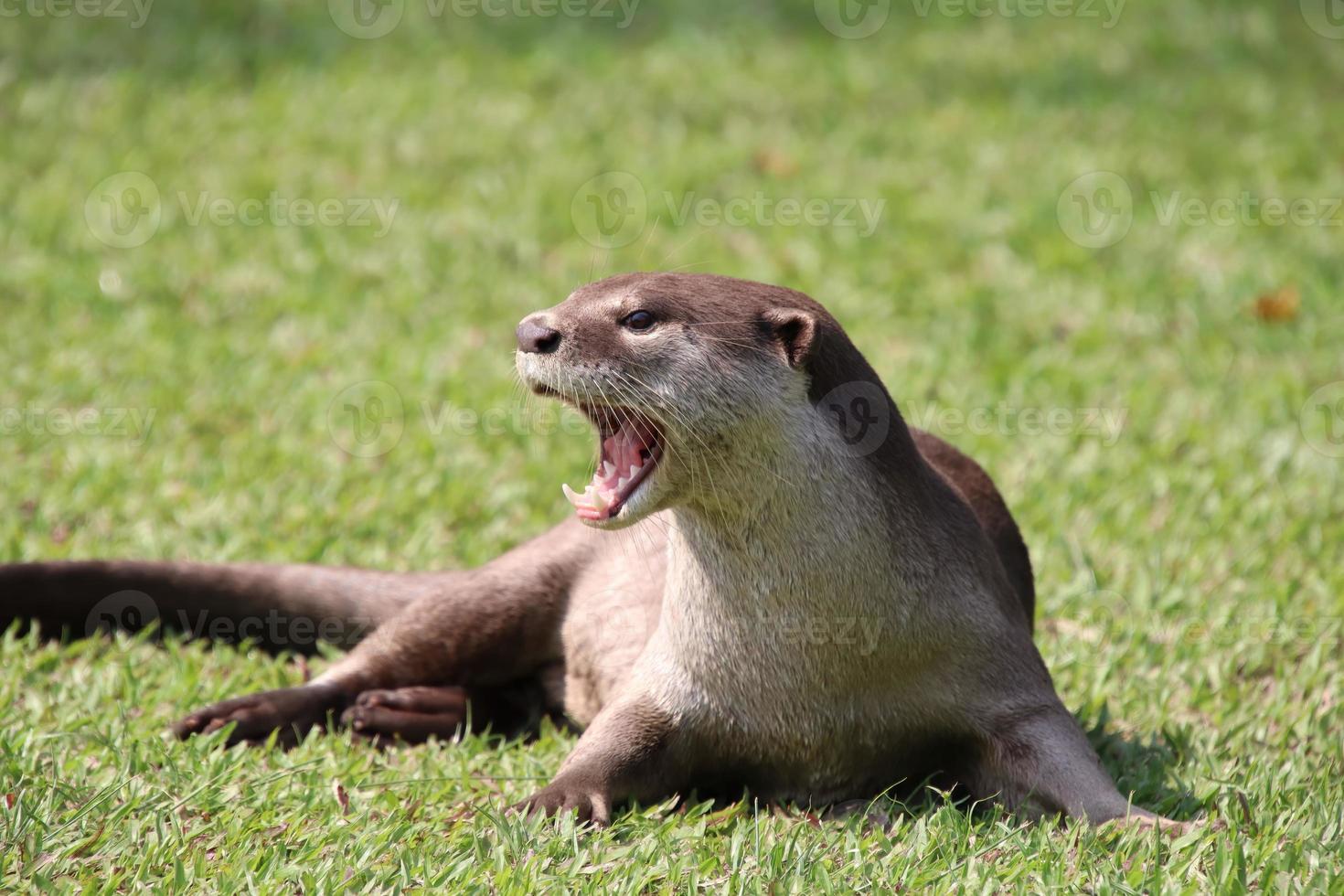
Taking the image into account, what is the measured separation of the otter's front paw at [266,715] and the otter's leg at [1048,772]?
5.43 ft

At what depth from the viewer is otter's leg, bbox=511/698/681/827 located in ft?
10.5

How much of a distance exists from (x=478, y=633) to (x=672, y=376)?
1.24 meters

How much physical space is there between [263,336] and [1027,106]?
15.1 ft

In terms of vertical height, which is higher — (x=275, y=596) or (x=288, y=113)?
(x=288, y=113)

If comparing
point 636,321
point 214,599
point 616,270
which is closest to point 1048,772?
point 636,321

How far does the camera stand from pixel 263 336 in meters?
6.46

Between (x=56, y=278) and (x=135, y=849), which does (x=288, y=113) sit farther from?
(x=135, y=849)

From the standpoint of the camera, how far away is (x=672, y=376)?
3.19 meters

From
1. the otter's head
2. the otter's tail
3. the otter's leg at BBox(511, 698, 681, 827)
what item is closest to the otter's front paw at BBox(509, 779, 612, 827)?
the otter's leg at BBox(511, 698, 681, 827)

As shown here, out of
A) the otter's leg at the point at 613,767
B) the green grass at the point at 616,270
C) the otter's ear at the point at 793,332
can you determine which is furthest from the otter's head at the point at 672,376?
the green grass at the point at 616,270

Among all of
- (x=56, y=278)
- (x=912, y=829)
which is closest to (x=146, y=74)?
(x=56, y=278)

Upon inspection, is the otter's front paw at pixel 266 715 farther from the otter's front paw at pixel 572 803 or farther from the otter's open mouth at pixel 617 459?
the otter's open mouth at pixel 617 459

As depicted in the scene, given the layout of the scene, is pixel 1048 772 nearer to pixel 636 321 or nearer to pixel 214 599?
pixel 636 321

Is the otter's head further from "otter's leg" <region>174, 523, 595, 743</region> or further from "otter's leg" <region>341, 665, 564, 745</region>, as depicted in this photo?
"otter's leg" <region>341, 665, 564, 745</region>
